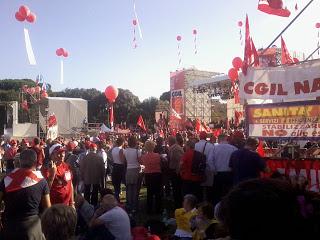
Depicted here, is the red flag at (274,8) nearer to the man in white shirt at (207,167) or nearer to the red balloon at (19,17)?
the man in white shirt at (207,167)

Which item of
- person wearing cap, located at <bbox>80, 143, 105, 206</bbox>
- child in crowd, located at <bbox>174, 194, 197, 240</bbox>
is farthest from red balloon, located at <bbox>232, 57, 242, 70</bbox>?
child in crowd, located at <bbox>174, 194, 197, 240</bbox>

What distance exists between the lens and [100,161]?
9.56 metres

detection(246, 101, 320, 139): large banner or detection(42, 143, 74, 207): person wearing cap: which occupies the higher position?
detection(246, 101, 320, 139): large banner

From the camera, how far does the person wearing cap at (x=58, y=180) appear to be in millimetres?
6039

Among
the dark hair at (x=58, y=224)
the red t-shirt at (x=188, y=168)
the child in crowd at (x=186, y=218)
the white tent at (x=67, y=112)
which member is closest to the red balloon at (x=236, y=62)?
the red t-shirt at (x=188, y=168)

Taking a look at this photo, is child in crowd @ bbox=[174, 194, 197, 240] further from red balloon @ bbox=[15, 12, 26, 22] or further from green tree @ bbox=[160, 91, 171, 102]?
green tree @ bbox=[160, 91, 171, 102]

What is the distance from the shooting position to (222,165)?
841 centimetres

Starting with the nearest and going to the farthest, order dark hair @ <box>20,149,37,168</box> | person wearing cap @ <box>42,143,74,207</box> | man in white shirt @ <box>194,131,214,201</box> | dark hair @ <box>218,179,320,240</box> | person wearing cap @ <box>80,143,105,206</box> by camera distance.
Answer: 1. dark hair @ <box>218,179,320,240</box>
2. dark hair @ <box>20,149,37,168</box>
3. person wearing cap @ <box>42,143,74,207</box>
4. man in white shirt @ <box>194,131,214,201</box>
5. person wearing cap @ <box>80,143,105,206</box>

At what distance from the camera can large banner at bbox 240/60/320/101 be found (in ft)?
21.6

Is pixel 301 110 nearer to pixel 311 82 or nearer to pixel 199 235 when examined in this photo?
pixel 311 82

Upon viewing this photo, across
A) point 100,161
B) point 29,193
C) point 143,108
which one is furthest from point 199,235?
point 143,108

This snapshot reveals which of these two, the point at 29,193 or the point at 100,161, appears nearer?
the point at 29,193

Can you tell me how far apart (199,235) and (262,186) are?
459 cm

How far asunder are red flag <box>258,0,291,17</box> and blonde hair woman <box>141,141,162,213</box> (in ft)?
13.1
